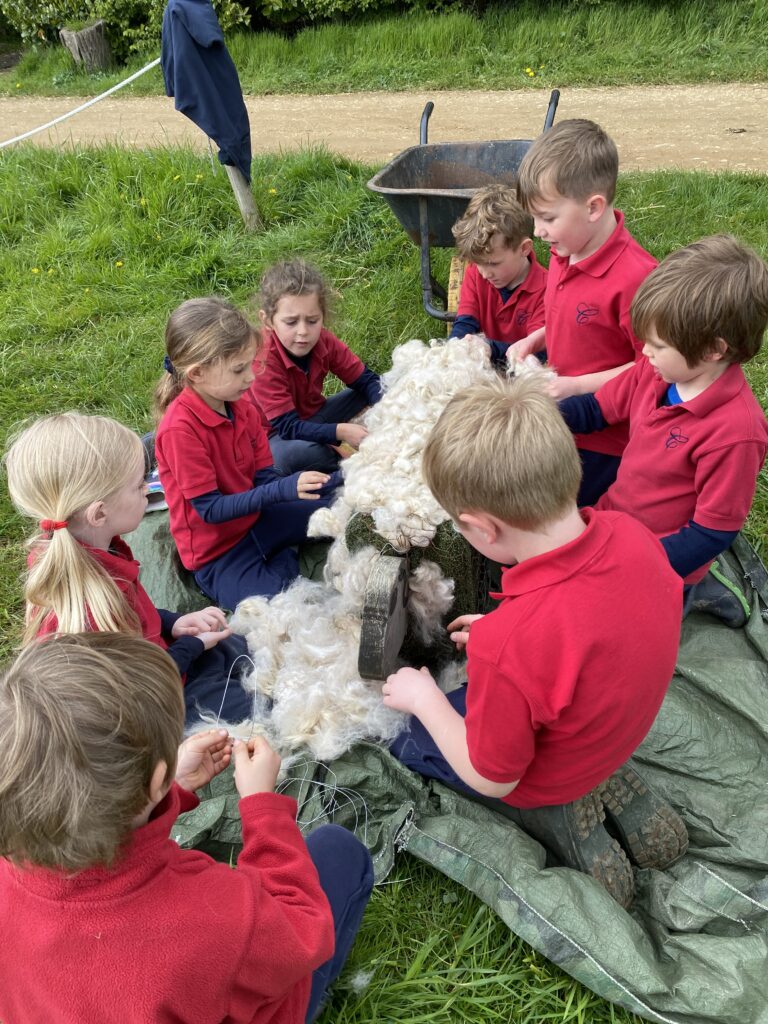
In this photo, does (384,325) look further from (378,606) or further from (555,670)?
(555,670)

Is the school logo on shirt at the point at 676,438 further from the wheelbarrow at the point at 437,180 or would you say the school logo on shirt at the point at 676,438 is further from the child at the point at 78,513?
the wheelbarrow at the point at 437,180

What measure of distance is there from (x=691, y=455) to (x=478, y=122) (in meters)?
6.01

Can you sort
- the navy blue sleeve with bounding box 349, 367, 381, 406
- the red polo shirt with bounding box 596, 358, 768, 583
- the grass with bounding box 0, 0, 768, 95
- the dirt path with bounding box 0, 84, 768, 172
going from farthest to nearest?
1. the grass with bounding box 0, 0, 768, 95
2. the dirt path with bounding box 0, 84, 768, 172
3. the navy blue sleeve with bounding box 349, 367, 381, 406
4. the red polo shirt with bounding box 596, 358, 768, 583

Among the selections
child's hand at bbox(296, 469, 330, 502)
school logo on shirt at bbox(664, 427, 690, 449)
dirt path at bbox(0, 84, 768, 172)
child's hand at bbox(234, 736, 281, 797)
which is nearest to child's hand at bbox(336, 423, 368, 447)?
child's hand at bbox(296, 469, 330, 502)

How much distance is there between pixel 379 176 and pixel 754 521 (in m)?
2.61

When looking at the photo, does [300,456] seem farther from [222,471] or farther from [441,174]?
[441,174]

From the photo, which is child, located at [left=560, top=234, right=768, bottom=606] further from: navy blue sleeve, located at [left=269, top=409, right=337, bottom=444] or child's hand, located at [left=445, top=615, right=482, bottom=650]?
navy blue sleeve, located at [left=269, top=409, right=337, bottom=444]

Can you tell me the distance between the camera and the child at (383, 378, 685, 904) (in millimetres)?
1577

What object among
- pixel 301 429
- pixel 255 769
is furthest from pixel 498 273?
pixel 255 769

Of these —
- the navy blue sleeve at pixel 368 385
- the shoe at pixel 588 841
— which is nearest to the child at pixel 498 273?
the navy blue sleeve at pixel 368 385

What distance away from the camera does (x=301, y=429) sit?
366cm

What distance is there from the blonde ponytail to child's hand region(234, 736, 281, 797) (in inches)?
25.3

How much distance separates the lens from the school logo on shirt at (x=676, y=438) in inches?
94.1

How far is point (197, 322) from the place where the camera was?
2898mm
